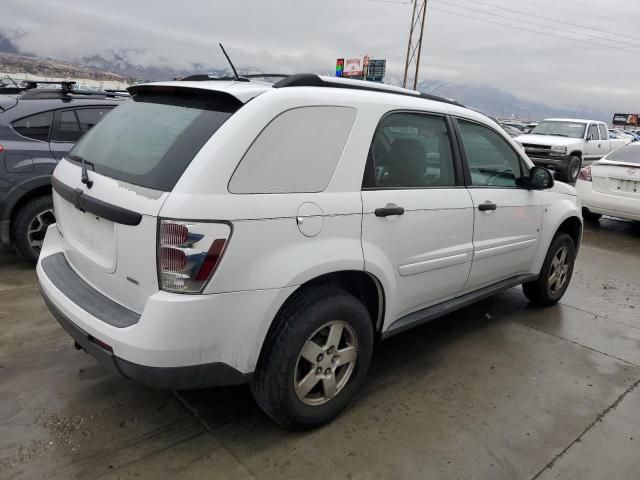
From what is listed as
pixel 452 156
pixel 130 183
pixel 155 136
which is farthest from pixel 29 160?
pixel 452 156

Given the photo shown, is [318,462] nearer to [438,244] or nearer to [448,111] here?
[438,244]

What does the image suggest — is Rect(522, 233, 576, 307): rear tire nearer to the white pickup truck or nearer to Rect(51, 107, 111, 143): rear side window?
Rect(51, 107, 111, 143): rear side window

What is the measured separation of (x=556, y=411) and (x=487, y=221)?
130cm

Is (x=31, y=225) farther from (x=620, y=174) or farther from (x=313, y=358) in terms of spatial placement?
(x=620, y=174)

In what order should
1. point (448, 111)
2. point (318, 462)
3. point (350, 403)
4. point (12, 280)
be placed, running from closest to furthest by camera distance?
1. point (318, 462)
2. point (350, 403)
3. point (448, 111)
4. point (12, 280)

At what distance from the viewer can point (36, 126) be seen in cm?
500

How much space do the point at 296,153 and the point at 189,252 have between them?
73 cm

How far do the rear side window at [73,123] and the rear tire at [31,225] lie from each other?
0.69 metres

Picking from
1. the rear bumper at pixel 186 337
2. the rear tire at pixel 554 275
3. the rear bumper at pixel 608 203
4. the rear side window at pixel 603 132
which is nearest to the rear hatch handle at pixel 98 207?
the rear bumper at pixel 186 337

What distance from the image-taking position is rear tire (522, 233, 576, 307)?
444 centimetres

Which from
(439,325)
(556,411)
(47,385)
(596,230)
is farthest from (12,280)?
(596,230)

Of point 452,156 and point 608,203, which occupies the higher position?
point 452,156

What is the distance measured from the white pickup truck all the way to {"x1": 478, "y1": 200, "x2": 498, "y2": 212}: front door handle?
1146cm

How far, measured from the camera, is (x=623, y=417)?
2994 millimetres
